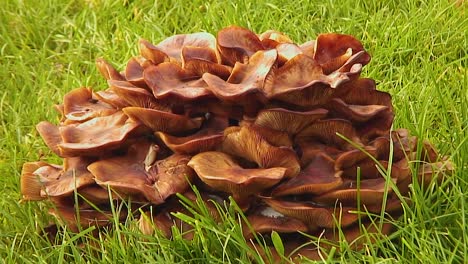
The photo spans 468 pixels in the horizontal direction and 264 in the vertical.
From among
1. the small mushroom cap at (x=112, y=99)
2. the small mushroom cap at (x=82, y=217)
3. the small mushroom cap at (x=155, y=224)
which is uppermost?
the small mushroom cap at (x=112, y=99)

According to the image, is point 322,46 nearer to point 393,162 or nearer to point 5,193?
point 393,162

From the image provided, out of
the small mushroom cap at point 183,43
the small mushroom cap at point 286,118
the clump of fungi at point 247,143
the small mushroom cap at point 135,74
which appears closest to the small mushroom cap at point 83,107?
the clump of fungi at point 247,143

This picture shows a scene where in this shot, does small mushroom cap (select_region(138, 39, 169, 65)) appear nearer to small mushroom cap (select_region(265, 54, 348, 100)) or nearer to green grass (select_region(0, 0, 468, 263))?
small mushroom cap (select_region(265, 54, 348, 100))

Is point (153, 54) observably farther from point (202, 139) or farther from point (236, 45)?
point (202, 139)

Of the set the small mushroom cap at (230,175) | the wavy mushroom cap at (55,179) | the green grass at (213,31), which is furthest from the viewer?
the wavy mushroom cap at (55,179)

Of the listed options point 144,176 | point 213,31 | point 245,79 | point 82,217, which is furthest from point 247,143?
point 213,31

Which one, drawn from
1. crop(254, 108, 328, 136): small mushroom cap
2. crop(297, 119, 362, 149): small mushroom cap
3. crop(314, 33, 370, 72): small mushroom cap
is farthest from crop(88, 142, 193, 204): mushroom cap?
crop(314, 33, 370, 72): small mushroom cap

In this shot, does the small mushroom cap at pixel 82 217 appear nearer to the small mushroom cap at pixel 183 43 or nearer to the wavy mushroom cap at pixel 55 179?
the wavy mushroom cap at pixel 55 179
